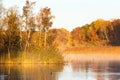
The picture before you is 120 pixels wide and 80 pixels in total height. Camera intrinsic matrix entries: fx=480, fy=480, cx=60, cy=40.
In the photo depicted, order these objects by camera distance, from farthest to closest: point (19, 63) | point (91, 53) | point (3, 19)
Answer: point (91, 53) → point (3, 19) → point (19, 63)

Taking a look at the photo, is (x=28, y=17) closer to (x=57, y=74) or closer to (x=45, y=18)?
(x=45, y=18)

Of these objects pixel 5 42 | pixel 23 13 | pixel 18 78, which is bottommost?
pixel 18 78

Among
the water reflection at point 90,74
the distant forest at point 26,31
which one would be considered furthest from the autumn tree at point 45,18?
the water reflection at point 90,74

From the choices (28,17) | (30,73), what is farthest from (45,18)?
(30,73)

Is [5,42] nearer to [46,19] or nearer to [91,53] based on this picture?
[46,19]

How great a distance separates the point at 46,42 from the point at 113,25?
50.8 m

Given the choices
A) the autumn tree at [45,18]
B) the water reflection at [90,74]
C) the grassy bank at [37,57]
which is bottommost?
the water reflection at [90,74]

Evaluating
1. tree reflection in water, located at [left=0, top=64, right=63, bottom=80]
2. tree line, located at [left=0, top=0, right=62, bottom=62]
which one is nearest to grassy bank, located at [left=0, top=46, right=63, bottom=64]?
tree line, located at [left=0, top=0, right=62, bottom=62]

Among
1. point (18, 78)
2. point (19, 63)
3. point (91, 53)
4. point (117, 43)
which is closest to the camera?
point (18, 78)

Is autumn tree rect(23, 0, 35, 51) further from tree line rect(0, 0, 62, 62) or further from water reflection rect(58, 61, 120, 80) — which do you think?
water reflection rect(58, 61, 120, 80)

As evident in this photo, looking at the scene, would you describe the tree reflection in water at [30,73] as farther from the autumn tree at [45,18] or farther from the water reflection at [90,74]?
the autumn tree at [45,18]

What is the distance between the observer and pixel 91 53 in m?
73.4

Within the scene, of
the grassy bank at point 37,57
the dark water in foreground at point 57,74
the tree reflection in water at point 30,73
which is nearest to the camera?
the dark water in foreground at point 57,74

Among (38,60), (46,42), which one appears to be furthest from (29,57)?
(46,42)
